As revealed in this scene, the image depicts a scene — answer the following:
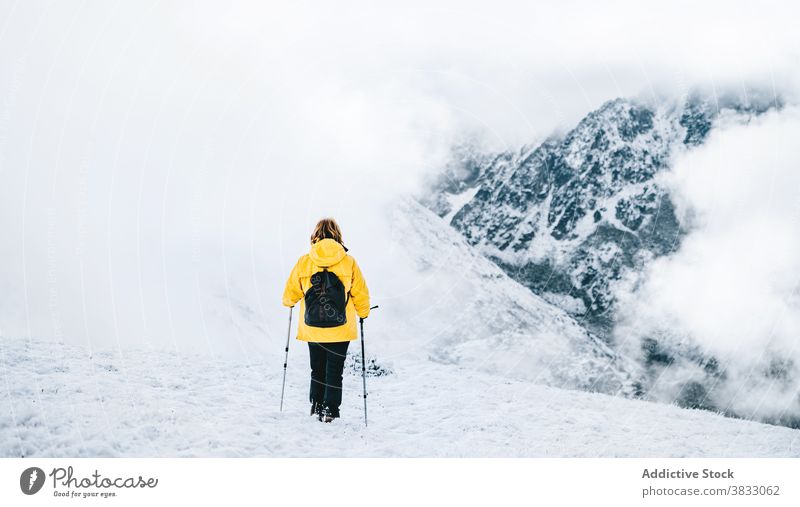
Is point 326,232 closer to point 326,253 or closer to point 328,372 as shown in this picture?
point 326,253

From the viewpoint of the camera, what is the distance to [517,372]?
49188 millimetres

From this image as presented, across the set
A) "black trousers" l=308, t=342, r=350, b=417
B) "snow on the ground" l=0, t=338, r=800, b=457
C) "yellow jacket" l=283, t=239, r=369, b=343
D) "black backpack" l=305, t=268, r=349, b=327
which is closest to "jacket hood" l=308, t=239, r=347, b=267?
"yellow jacket" l=283, t=239, r=369, b=343

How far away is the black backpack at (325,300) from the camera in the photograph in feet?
24.1

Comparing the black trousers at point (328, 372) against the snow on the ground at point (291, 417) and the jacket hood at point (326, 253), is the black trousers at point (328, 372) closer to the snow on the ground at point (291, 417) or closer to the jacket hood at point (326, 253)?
the snow on the ground at point (291, 417)

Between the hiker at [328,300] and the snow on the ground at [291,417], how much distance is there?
3.16ft

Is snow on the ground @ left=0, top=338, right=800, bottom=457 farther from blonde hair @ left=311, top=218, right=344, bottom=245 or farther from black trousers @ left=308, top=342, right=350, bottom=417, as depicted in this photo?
blonde hair @ left=311, top=218, right=344, bottom=245

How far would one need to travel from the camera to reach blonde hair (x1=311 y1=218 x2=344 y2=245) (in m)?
7.52

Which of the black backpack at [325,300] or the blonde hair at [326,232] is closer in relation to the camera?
the black backpack at [325,300]

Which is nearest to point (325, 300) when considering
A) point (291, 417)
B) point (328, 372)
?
point (328, 372)

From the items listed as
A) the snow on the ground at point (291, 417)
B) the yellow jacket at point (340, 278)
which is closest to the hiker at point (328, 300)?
the yellow jacket at point (340, 278)

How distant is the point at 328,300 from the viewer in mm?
7340

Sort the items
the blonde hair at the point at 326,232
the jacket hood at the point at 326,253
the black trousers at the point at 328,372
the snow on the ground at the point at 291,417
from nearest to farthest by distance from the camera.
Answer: the snow on the ground at the point at 291,417, the jacket hood at the point at 326,253, the blonde hair at the point at 326,232, the black trousers at the point at 328,372
